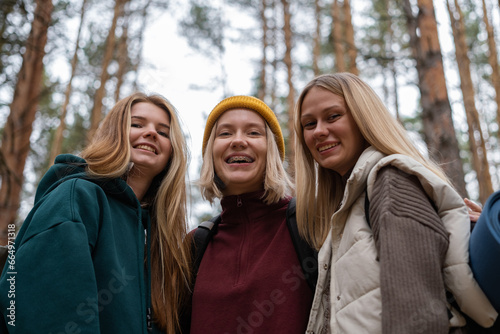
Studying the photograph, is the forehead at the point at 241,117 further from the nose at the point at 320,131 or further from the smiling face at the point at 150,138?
the nose at the point at 320,131

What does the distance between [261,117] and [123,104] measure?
1023 millimetres

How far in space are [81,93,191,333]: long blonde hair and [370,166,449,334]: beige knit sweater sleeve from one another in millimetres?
1414

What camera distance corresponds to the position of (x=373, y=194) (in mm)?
1689

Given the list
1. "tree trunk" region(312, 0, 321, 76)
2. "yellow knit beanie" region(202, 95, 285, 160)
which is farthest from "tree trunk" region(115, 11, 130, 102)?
"yellow knit beanie" region(202, 95, 285, 160)

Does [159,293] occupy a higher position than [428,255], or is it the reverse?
[428,255]

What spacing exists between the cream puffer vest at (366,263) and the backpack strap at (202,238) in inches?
40.8

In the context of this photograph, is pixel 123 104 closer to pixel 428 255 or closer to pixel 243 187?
pixel 243 187

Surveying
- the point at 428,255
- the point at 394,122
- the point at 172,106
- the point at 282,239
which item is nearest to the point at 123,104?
the point at 172,106

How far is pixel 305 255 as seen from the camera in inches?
94.1

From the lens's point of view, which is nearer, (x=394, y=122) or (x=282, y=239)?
(x=394, y=122)

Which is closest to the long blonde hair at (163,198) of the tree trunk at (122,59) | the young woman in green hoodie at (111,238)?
the young woman in green hoodie at (111,238)

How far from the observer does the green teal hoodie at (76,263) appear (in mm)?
1678

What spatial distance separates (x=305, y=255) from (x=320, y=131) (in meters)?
0.78

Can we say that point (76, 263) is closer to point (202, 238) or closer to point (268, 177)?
point (202, 238)
